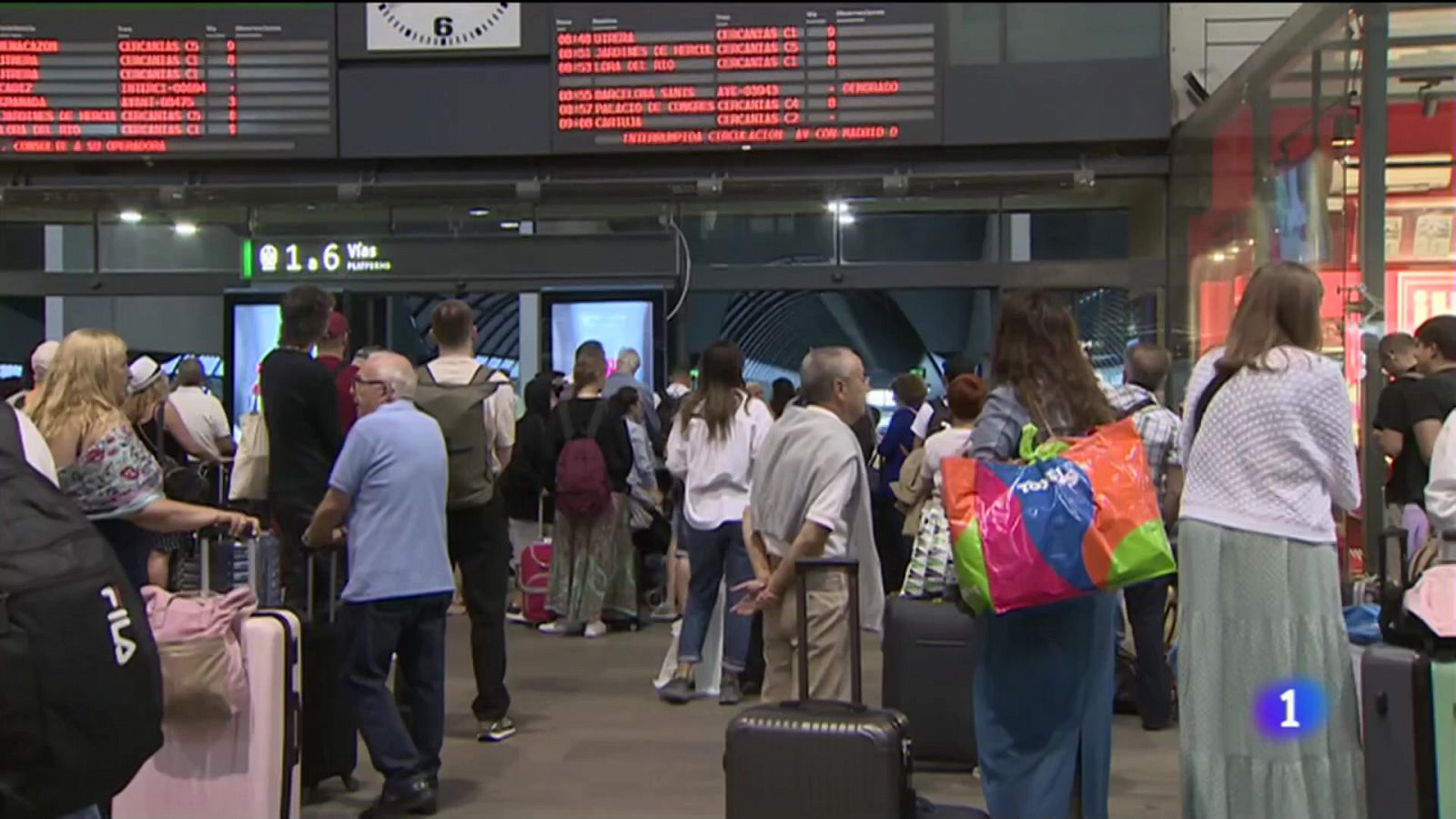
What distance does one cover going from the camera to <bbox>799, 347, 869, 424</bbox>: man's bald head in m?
5.14

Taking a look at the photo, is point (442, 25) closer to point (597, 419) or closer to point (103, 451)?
point (597, 419)

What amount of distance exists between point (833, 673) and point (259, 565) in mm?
2025

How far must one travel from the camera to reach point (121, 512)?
4359 mm

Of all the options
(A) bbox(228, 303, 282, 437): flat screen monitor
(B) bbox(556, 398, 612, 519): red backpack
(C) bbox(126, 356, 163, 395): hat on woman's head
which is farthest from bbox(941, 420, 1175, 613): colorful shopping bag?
(A) bbox(228, 303, 282, 437): flat screen monitor

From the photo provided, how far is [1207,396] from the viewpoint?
4.13 meters

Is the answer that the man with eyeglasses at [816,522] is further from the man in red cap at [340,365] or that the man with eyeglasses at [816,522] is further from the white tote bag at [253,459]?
the white tote bag at [253,459]

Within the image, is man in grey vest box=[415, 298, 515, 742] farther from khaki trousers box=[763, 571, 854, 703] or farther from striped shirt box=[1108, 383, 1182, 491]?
striped shirt box=[1108, 383, 1182, 491]

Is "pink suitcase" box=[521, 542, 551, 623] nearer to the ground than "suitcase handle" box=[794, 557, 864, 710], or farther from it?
nearer to the ground

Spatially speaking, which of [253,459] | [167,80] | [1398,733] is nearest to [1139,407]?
[1398,733]

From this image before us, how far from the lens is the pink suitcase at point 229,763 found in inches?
173

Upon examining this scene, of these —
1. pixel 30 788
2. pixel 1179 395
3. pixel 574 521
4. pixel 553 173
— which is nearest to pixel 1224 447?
pixel 30 788

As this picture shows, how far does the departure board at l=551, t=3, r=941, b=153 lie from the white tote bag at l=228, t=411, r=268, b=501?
5.31 metres

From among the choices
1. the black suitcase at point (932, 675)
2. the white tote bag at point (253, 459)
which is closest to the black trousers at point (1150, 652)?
the black suitcase at point (932, 675)

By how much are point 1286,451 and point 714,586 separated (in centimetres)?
373
